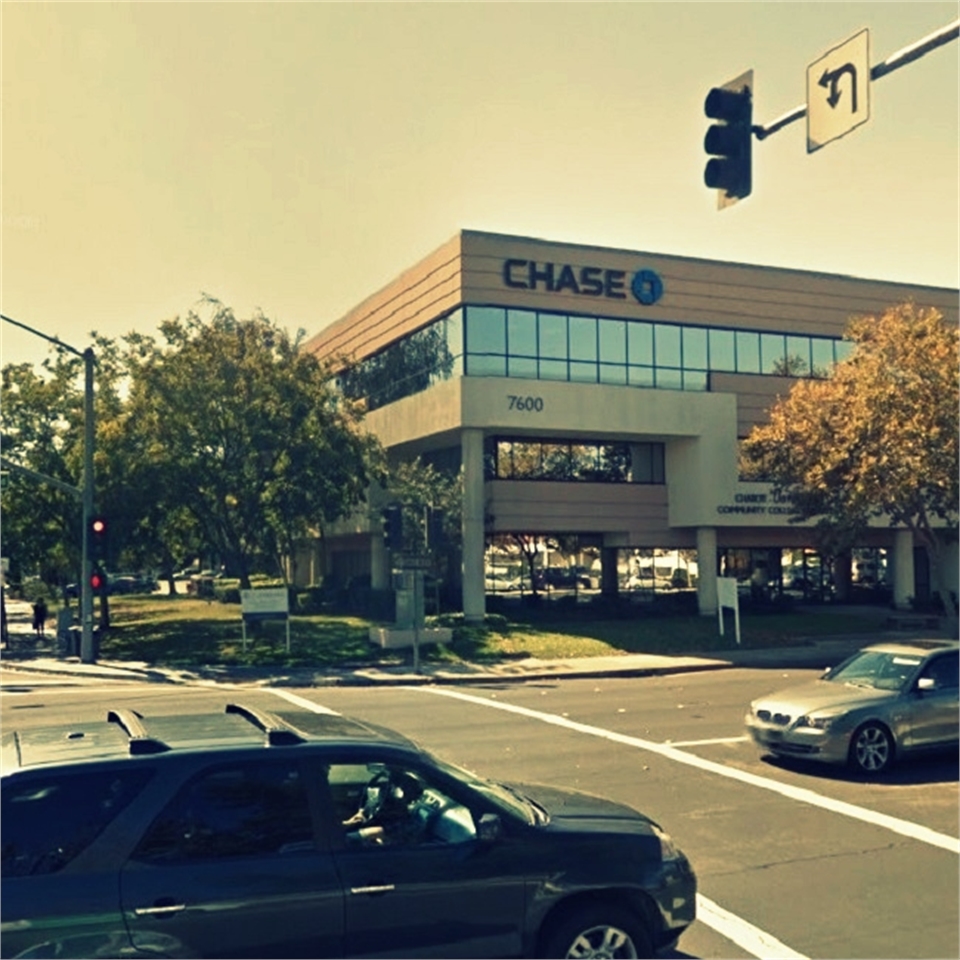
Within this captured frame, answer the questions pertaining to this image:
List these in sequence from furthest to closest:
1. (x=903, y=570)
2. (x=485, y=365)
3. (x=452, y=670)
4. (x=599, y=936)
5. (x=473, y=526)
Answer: (x=903, y=570)
(x=485, y=365)
(x=473, y=526)
(x=452, y=670)
(x=599, y=936)

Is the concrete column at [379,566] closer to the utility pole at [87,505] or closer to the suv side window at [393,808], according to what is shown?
the utility pole at [87,505]

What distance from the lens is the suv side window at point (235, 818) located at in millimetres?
4727

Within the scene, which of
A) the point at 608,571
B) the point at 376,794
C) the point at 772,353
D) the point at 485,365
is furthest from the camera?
the point at 772,353

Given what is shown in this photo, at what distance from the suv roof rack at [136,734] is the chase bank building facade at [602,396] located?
2663 centimetres

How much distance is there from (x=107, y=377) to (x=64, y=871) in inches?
1351

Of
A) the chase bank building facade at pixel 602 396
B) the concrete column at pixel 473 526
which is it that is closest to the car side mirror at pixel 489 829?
the chase bank building facade at pixel 602 396

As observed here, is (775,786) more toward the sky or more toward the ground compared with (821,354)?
more toward the ground

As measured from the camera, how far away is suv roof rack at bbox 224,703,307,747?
16.9 ft

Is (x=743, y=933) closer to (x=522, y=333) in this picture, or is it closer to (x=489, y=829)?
(x=489, y=829)

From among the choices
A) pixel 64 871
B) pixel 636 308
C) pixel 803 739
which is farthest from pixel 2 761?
pixel 636 308

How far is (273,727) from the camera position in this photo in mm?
5387

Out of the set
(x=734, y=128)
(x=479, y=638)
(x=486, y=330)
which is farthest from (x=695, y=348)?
(x=734, y=128)

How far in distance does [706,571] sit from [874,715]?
2455 cm

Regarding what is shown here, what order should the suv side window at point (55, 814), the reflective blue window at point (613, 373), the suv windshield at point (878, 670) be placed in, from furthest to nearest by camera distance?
the reflective blue window at point (613, 373)
the suv windshield at point (878, 670)
the suv side window at point (55, 814)
